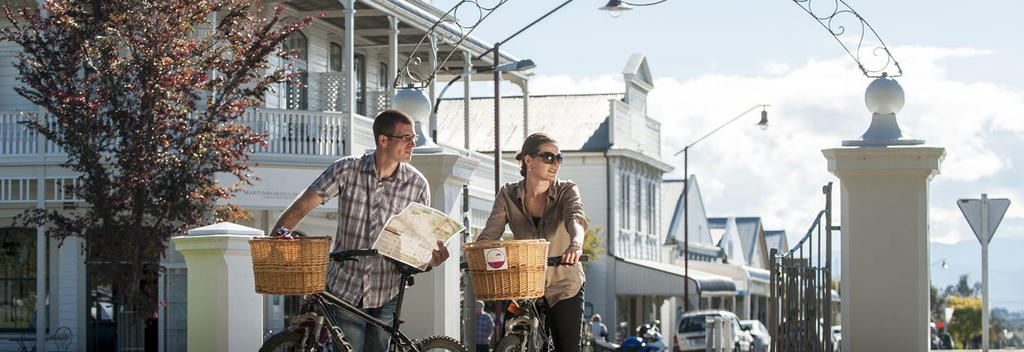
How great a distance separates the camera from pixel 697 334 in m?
31.8

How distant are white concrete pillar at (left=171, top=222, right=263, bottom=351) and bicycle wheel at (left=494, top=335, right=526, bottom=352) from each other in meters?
4.23

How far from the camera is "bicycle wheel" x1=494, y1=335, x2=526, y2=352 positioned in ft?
25.1

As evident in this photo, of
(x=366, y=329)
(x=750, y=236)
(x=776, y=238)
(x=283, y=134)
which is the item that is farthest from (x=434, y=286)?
(x=776, y=238)

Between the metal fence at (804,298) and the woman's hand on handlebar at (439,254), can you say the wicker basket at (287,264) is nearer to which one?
the woman's hand on handlebar at (439,254)

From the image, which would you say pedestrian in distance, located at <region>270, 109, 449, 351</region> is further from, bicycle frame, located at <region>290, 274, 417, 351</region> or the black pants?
the black pants

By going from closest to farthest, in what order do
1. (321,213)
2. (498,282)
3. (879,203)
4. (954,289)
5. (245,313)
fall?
(498,282) → (879,203) → (245,313) → (321,213) → (954,289)

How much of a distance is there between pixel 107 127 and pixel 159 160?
2.96 feet

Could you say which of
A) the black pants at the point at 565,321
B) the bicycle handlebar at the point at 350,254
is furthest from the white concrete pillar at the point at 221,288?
the bicycle handlebar at the point at 350,254

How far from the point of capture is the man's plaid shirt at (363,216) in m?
7.30

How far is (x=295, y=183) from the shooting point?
2492 cm

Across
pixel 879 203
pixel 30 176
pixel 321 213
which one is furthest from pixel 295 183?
pixel 879 203

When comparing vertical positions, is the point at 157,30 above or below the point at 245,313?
above

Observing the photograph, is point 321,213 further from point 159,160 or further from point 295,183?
point 159,160

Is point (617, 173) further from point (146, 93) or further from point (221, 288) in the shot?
point (221, 288)
